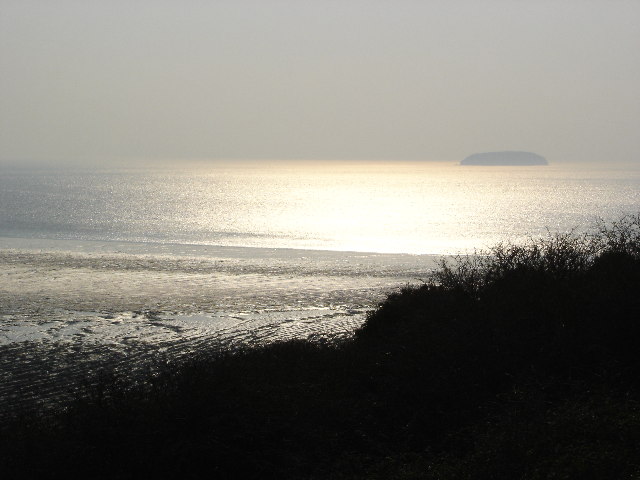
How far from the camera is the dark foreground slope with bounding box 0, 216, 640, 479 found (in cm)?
1230

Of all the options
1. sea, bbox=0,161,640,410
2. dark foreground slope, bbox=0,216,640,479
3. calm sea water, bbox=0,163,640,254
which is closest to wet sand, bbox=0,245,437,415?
sea, bbox=0,161,640,410

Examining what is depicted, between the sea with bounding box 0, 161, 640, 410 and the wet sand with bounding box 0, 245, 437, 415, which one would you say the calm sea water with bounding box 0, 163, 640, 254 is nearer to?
the sea with bounding box 0, 161, 640, 410

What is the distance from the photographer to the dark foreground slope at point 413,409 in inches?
484

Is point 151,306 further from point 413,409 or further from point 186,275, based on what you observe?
point 413,409

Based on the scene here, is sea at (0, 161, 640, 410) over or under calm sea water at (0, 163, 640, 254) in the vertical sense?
under

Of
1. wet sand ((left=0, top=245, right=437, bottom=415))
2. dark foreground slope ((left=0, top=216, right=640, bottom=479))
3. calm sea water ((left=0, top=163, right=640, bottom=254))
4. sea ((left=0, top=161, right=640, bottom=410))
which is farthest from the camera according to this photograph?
calm sea water ((left=0, top=163, right=640, bottom=254))

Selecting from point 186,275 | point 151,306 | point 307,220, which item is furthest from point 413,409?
point 307,220

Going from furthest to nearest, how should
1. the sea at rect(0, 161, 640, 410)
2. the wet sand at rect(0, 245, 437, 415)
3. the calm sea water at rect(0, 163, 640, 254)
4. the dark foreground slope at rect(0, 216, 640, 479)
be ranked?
1. the calm sea water at rect(0, 163, 640, 254)
2. the sea at rect(0, 161, 640, 410)
3. the wet sand at rect(0, 245, 437, 415)
4. the dark foreground slope at rect(0, 216, 640, 479)

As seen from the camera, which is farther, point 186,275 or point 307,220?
point 307,220

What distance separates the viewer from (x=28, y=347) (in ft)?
81.8

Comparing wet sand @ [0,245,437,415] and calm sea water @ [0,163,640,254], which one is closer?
wet sand @ [0,245,437,415]

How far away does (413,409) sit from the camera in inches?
598

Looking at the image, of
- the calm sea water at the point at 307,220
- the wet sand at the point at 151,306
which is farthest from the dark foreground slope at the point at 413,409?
the calm sea water at the point at 307,220

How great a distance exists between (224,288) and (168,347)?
13984 millimetres
